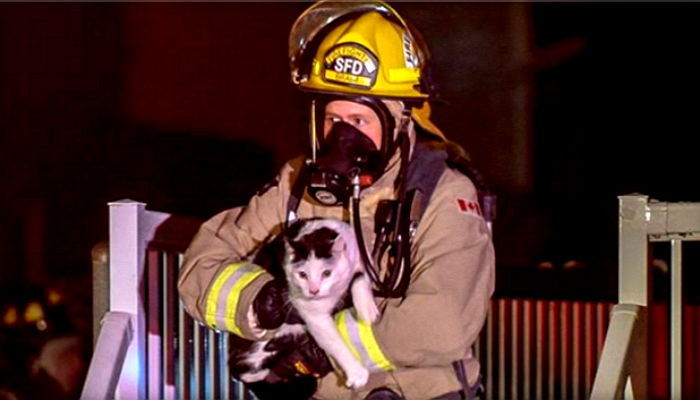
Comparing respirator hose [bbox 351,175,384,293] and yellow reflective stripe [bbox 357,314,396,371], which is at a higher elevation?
respirator hose [bbox 351,175,384,293]

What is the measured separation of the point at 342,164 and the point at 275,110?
2.45m

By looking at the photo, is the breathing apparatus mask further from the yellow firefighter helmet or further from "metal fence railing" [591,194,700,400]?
"metal fence railing" [591,194,700,400]

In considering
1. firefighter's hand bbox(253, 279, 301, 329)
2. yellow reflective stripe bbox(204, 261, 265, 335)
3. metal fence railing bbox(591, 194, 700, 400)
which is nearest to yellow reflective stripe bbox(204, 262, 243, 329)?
yellow reflective stripe bbox(204, 261, 265, 335)

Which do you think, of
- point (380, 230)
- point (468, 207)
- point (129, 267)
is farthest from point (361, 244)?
point (129, 267)

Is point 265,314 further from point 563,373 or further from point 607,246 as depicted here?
point 607,246

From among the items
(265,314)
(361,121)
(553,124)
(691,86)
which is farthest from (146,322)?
(691,86)

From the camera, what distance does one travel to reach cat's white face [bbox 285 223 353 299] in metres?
2.75

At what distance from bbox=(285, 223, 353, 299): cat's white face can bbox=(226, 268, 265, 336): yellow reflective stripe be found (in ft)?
0.42

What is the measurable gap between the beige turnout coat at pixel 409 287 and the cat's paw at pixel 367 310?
18 mm

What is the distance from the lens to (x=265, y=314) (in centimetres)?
281

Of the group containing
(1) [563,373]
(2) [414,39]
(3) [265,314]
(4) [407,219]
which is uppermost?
(2) [414,39]

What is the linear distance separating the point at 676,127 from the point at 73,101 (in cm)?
248

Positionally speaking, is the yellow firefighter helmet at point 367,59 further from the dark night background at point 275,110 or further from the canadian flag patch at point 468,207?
the dark night background at point 275,110

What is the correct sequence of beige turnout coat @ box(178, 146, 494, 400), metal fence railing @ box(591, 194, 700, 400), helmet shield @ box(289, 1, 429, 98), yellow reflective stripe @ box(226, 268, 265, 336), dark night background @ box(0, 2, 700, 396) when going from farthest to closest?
dark night background @ box(0, 2, 700, 396) → metal fence railing @ box(591, 194, 700, 400) → helmet shield @ box(289, 1, 429, 98) → yellow reflective stripe @ box(226, 268, 265, 336) → beige turnout coat @ box(178, 146, 494, 400)
